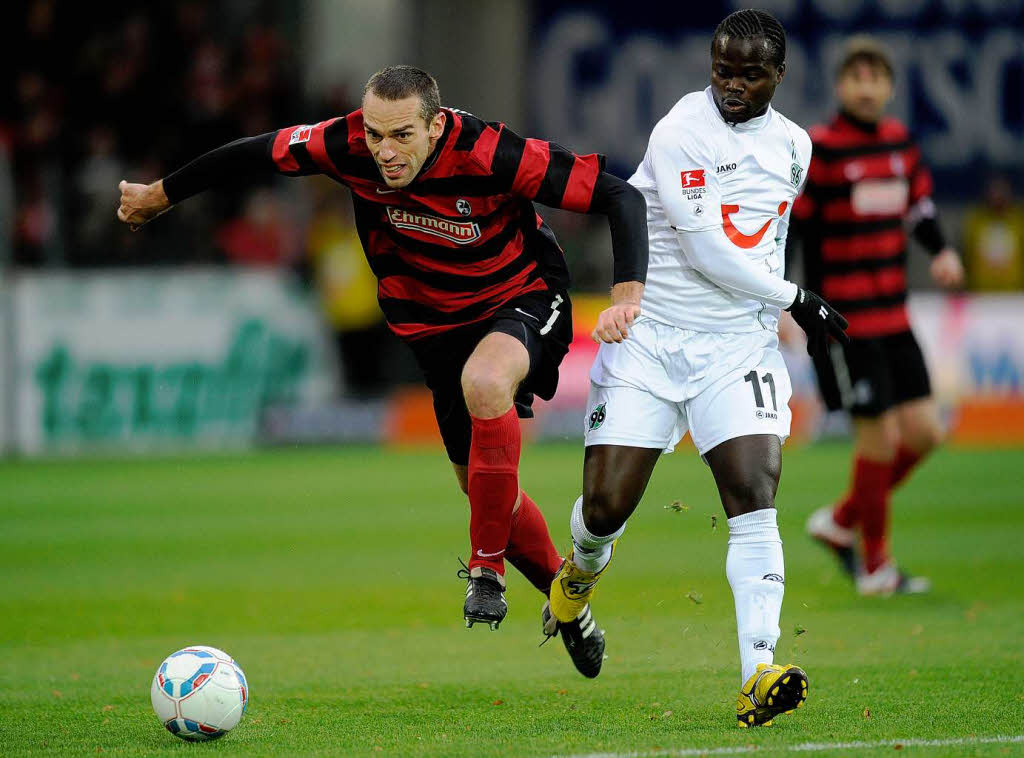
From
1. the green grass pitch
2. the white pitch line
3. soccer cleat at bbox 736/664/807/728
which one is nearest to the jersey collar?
the green grass pitch

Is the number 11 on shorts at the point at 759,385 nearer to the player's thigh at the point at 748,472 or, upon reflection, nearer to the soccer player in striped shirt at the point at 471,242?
the player's thigh at the point at 748,472

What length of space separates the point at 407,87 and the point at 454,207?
1.53ft

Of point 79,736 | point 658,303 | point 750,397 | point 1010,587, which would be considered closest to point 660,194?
point 658,303

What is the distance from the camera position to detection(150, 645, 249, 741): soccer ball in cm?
490

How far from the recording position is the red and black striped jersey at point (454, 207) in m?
5.47

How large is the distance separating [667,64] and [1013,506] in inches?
352

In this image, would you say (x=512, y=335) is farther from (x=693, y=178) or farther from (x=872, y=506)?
(x=872, y=506)

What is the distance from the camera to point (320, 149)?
5559mm

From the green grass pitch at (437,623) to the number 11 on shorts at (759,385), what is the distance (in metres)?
0.75

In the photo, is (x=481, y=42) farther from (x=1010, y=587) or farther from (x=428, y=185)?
(x=428, y=185)

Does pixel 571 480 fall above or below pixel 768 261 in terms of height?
below

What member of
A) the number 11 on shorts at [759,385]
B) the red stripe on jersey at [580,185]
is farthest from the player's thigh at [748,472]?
the red stripe on jersey at [580,185]

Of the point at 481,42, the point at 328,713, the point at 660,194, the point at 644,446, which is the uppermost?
the point at 481,42

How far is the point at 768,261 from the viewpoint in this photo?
5445 mm
